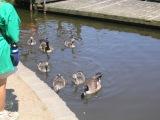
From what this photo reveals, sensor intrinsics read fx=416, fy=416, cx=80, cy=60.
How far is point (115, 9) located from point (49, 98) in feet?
53.9

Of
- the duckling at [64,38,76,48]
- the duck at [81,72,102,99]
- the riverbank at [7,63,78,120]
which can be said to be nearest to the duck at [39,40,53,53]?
the duckling at [64,38,76,48]

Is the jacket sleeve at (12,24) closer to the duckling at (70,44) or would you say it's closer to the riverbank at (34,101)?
the riverbank at (34,101)

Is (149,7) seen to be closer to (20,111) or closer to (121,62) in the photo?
(121,62)

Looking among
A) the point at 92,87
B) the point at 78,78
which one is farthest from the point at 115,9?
the point at 92,87

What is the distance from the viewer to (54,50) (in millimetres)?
17312

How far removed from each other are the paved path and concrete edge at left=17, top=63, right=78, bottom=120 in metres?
12.4

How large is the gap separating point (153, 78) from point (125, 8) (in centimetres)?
1156

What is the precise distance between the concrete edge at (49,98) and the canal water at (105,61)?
1408 millimetres

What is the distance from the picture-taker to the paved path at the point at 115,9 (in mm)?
22359

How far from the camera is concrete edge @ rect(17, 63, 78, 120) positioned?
7.85 m

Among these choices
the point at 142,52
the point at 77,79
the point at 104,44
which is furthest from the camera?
the point at 104,44

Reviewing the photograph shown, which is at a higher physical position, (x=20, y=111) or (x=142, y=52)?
(x=20, y=111)

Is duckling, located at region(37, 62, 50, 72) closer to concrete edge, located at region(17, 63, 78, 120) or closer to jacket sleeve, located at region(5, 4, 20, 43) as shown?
concrete edge, located at region(17, 63, 78, 120)

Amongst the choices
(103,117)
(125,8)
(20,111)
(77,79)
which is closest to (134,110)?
(103,117)
